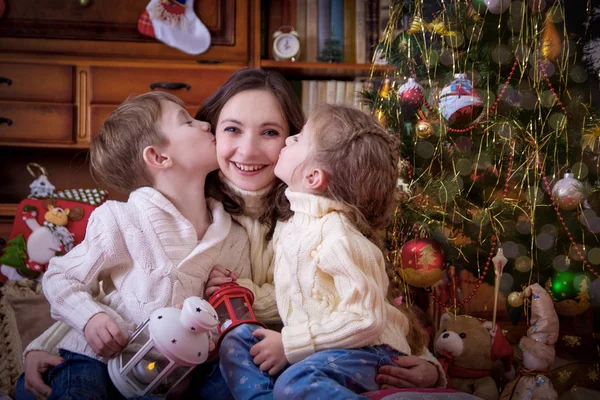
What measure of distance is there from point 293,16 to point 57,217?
4.62 ft

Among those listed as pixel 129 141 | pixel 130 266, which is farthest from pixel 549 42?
pixel 130 266

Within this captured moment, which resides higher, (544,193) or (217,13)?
(217,13)

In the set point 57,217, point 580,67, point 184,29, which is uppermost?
point 184,29

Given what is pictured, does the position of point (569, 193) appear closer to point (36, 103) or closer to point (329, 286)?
point (329, 286)

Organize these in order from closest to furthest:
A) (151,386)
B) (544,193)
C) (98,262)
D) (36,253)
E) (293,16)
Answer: (151,386) → (98,262) → (544,193) → (36,253) → (293,16)

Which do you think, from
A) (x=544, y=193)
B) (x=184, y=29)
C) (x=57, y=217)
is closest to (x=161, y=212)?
(x=57, y=217)

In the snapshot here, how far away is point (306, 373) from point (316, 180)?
1.25ft

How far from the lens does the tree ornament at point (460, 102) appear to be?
1613 mm

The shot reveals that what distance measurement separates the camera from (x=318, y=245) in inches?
46.9

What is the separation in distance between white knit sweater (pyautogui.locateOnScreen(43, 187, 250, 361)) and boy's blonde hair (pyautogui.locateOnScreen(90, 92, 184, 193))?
0.08m

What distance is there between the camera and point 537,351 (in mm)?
1634

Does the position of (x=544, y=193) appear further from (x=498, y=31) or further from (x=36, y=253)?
(x=36, y=253)

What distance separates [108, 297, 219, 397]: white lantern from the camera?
3.45 feet

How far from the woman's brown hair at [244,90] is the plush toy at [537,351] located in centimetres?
73
